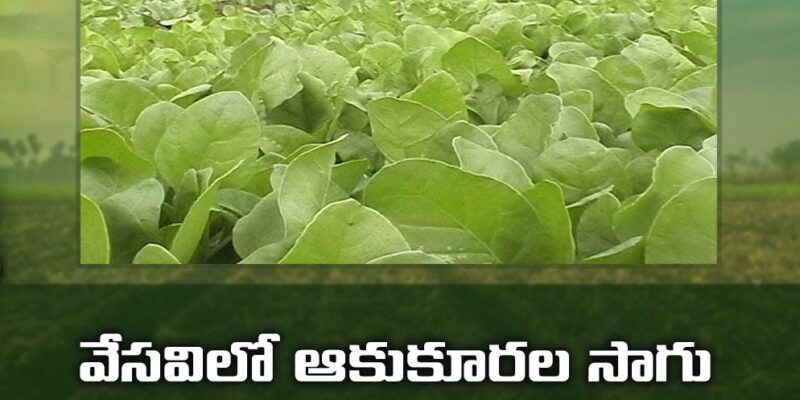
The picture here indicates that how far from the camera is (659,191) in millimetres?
953

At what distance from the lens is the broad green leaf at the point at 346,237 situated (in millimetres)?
866

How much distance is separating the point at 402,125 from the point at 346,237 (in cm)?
18

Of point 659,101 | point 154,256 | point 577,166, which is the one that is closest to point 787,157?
point 659,101

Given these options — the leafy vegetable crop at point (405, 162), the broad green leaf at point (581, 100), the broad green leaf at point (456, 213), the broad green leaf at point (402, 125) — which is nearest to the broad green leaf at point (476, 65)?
the leafy vegetable crop at point (405, 162)

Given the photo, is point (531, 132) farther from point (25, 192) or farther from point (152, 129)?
point (25, 192)

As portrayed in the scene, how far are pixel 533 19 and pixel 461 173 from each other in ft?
3.46

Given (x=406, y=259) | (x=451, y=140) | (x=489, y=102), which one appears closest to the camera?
(x=406, y=259)

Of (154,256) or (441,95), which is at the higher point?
(441,95)

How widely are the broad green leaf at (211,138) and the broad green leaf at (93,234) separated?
0.32 ft

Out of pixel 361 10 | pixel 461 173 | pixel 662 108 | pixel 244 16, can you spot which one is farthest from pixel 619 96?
pixel 244 16

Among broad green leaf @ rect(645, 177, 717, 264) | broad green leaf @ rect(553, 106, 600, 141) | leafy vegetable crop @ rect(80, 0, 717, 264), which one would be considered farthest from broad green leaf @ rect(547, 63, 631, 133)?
broad green leaf @ rect(645, 177, 717, 264)

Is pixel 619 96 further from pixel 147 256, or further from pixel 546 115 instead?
pixel 147 256

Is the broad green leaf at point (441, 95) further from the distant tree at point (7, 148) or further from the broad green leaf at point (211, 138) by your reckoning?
the distant tree at point (7, 148)

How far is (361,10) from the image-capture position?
221cm
